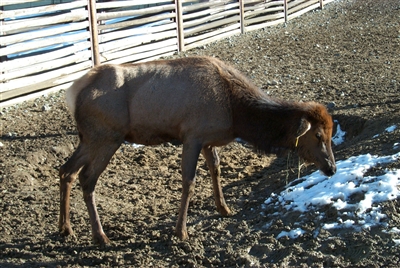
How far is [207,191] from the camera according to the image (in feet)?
26.2

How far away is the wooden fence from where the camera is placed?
11.3m

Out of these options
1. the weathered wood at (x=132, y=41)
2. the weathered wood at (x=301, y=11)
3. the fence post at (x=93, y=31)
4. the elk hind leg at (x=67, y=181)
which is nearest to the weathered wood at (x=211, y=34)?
the weathered wood at (x=132, y=41)

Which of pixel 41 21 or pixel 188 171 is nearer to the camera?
pixel 188 171

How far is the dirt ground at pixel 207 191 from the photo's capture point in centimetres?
569

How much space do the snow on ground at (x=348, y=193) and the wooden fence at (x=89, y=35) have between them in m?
6.47

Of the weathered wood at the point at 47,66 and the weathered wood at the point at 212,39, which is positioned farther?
the weathered wood at the point at 212,39

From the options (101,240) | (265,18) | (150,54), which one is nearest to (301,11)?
(265,18)

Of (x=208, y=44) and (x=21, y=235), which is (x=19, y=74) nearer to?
(x=21, y=235)

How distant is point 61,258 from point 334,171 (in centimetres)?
306

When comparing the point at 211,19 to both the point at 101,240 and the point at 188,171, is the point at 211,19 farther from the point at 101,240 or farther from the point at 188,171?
the point at 101,240

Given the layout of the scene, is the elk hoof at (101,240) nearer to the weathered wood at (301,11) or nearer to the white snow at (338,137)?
the white snow at (338,137)

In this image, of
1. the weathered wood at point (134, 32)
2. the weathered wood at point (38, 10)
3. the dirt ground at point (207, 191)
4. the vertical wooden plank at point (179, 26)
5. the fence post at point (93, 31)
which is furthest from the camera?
the vertical wooden plank at point (179, 26)

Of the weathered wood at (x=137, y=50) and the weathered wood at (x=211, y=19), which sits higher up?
the weathered wood at (x=211, y=19)

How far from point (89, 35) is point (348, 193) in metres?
8.01
